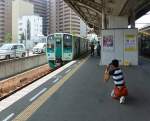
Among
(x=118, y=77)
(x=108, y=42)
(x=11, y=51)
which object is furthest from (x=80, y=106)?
(x=11, y=51)

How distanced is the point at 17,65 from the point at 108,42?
33.4 feet

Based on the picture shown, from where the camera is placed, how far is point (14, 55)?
39969mm

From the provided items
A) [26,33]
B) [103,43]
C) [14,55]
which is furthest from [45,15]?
[103,43]

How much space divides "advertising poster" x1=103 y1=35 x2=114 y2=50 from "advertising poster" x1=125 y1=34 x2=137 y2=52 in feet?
3.54

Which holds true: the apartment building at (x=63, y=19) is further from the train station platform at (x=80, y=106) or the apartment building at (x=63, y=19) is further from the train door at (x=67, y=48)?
the train station platform at (x=80, y=106)

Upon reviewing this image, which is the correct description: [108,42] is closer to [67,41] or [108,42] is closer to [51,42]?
[67,41]

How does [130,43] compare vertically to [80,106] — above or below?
above

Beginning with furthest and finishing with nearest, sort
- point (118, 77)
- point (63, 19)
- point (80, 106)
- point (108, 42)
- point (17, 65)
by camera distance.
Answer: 1. point (63, 19)
2. point (17, 65)
3. point (108, 42)
4. point (118, 77)
5. point (80, 106)

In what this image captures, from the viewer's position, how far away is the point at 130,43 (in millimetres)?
25203

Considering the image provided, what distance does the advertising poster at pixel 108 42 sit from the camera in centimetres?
2539

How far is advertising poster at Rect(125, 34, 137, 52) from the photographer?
25.0 meters

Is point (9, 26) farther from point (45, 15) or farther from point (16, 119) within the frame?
point (16, 119)

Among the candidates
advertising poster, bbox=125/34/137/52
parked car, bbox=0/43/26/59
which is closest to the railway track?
advertising poster, bbox=125/34/137/52

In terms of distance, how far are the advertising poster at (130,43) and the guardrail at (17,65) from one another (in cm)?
1001
